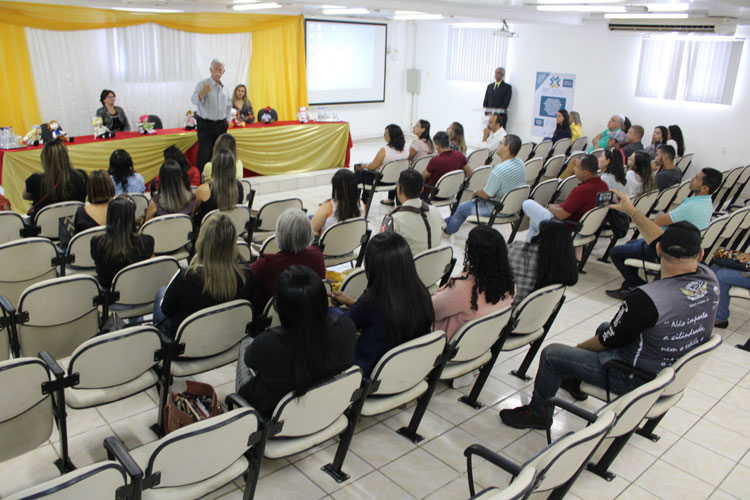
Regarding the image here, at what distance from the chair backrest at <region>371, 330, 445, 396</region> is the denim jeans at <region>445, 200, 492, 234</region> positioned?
11.1 feet

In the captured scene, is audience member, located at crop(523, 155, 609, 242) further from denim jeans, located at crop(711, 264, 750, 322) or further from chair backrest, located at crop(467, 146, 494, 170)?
chair backrest, located at crop(467, 146, 494, 170)

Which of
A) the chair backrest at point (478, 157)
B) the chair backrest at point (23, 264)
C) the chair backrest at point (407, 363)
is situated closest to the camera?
the chair backrest at point (407, 363)

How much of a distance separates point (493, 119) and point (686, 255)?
6.11 metres

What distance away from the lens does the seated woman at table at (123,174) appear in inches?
199

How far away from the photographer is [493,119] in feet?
28.0

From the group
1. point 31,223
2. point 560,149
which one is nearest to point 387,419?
point 31,223

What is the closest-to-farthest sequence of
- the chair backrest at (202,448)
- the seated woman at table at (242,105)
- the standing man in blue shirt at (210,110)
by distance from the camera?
the chair backrest at (202,448) → the standing man in blue shirt at (210,110) → the seated woman at table at (242,105)

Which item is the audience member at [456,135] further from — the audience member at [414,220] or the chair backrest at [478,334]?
the chair backrest at [478,334]

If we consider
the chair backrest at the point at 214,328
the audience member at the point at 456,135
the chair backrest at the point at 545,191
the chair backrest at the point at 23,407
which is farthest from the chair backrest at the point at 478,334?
the audience member at the point at 456,135

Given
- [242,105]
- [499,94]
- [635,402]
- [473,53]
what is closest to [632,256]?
[635,402]

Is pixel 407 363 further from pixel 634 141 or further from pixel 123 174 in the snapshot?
pixel 634 141

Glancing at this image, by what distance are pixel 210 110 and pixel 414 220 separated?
14.9 feet

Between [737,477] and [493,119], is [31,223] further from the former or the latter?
[493,119]

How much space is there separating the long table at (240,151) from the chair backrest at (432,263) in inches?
196
